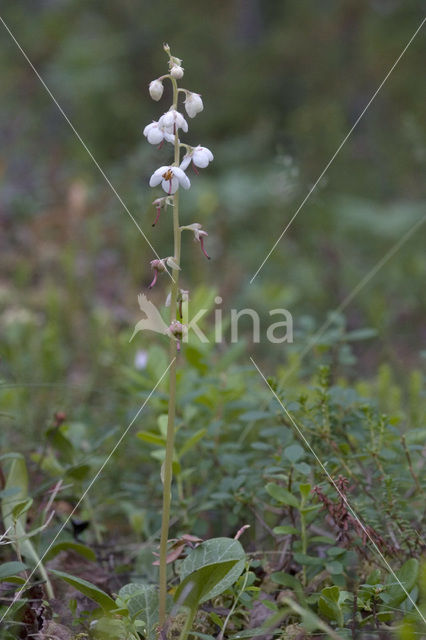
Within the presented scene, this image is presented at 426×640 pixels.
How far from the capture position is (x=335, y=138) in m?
4.51

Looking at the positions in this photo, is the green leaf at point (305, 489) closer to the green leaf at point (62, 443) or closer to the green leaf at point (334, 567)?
the green leaf at point (334, 567)

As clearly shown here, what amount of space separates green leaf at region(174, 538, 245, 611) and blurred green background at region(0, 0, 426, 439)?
890mm

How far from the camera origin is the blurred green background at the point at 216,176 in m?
3.25

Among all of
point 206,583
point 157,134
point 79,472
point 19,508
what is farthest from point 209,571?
point 157,134

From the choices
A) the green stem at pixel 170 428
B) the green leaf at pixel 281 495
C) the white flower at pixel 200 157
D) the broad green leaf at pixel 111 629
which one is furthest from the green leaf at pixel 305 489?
the white flower at pixel 200 157

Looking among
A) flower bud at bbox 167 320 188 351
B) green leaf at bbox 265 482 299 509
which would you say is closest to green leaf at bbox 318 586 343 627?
green leaf at bbox 265 482 299 509

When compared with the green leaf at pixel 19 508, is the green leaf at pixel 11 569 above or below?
below

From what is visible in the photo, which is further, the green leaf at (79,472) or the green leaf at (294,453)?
the green leaf at (79,472)

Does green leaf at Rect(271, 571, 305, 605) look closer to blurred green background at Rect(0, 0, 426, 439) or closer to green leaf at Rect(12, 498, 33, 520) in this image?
green leaf at Rect(12, 498, 33, 520)

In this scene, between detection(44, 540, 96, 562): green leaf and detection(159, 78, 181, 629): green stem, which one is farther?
detection(44, 540, 96, 562): green leaf

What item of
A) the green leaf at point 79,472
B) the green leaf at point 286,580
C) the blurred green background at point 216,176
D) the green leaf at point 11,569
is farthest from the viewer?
the blurred green background at point 216,176

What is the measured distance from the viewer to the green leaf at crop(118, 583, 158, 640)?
1.31 meters

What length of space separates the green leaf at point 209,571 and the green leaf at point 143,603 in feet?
0.28

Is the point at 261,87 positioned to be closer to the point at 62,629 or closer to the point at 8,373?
the point at 8,373
